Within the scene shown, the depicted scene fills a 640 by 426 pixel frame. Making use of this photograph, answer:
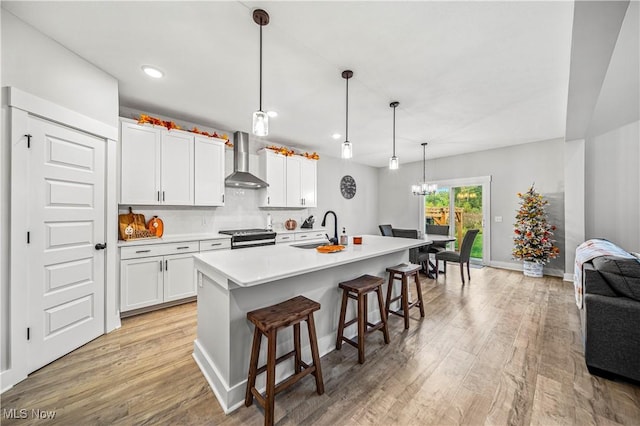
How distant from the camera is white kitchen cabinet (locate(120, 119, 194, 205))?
2994mm

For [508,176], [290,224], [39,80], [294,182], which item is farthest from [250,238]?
[508,176]

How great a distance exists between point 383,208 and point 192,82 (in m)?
5.82

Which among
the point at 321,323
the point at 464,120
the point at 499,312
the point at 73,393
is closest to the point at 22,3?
the point at 73,393

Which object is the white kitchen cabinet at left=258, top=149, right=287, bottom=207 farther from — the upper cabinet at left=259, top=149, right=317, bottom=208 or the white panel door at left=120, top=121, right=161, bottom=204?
the white panel door at left=120, top=121, right=161, bottom=204

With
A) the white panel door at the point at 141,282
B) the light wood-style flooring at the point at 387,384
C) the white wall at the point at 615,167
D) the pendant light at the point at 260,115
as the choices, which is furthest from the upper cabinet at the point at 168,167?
the white wall at the point at 615,167

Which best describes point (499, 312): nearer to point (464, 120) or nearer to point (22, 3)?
point (464, 120)

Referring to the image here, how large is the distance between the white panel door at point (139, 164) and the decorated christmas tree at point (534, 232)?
5.96 meters

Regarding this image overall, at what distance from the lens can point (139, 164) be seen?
308cm

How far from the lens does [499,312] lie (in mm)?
3023

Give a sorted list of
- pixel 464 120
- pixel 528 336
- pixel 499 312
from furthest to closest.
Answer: pixel 464 120 → pixel 499 312 → pixel 528 336

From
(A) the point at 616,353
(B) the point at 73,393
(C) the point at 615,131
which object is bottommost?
(B) the point at 73,393

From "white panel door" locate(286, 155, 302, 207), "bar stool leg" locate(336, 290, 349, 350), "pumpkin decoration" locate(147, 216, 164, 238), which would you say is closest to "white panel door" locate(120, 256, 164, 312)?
"pumpkin decoration" locate(147, 216, 164, 238)

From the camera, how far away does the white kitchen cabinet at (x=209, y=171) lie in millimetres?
3594

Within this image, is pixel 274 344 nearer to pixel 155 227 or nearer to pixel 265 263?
pixel 265 263
